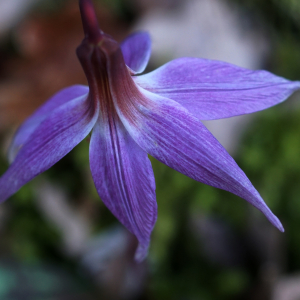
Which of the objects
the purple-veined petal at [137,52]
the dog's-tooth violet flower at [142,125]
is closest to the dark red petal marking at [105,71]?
the dog's-tooth violet flower at [142,125]

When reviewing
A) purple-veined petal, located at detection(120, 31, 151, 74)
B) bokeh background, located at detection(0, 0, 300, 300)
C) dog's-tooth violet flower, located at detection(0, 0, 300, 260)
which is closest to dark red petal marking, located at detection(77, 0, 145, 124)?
dog's-tooth violet flower, located at detection(0, 0, 300, 260)

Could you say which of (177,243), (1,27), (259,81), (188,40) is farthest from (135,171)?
(1,27)

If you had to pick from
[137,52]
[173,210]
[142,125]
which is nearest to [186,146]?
[142,125]

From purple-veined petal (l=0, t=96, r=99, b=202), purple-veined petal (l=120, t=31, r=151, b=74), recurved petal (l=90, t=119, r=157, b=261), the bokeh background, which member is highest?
purple-veined petal (l=120, t=31, r=151, b=74)

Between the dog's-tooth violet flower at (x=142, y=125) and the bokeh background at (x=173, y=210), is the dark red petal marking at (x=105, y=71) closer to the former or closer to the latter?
the dog's-tooth violet flower at (x=142, y=125)

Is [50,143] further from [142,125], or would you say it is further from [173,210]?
[173,210]

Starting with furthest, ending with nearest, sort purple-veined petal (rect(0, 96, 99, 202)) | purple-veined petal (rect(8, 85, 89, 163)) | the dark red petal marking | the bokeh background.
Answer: the bokeh background
purple-veined petal (rect(8, 85, 89, 163))
purple-veined petal (rect(0, 96, 99, 202))
the dark red petal marking

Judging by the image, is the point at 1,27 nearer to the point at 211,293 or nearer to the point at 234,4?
the point at 234,4

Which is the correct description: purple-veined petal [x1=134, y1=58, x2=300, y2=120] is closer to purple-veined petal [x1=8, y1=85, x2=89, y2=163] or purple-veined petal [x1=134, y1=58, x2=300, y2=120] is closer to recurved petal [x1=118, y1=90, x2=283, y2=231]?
recurved petal [x1=118, y1=90, x2=283, y2=231]
